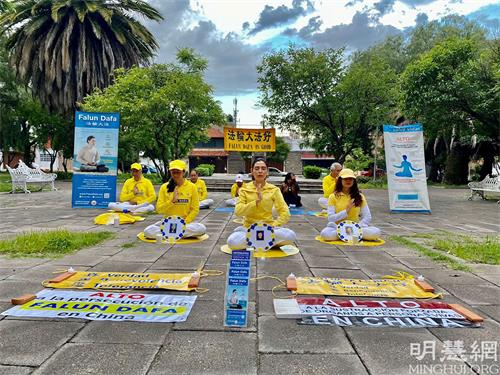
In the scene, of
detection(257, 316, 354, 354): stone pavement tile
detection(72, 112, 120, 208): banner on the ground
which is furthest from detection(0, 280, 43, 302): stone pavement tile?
detection(72, 112, 120, 208): banner on the ground

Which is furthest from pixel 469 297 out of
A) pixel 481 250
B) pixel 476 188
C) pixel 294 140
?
pixel 294 140

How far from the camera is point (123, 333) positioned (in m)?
2.86

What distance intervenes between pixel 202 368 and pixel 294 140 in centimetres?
5027

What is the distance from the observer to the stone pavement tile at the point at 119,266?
465 cm

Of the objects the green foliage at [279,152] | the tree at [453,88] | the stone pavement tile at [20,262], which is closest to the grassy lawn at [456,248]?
the stone pavement tile at [20,262]

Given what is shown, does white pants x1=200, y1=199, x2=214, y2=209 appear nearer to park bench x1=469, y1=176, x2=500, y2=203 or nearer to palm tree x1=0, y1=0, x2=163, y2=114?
park bench x1=469, y1=176, x2=500, y2=203

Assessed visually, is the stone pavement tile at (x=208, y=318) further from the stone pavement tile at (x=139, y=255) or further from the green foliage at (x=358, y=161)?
the green foliage at (x=358, y=161)

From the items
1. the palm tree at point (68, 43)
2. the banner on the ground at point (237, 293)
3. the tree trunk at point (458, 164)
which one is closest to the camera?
the banner on the ground at point (237, 293)

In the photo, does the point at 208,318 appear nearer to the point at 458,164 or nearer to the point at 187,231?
the point at 187,231

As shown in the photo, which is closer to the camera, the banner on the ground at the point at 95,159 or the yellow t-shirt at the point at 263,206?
the yellow t-shirt at the point at 263,206

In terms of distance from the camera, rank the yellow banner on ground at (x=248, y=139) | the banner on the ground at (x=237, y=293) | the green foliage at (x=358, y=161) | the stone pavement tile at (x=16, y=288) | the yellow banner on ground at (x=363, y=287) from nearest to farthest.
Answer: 1. the banner on the ground at (x=237, y=293)
2. the stone pavement tile at (x=16, y=288)
3. the yellow banner on ground at (x=363, y=287)
4. the yellow banner on ground at (x=248, y=139)
5. the green foliage at (x=358, y=161)

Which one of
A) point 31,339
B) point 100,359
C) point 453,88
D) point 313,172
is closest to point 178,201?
point 31,339

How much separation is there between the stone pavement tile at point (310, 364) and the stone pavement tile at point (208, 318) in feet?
1.58

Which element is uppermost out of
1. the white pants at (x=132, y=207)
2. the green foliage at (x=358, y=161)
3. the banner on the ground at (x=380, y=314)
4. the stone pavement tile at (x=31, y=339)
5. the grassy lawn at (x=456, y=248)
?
the green foliage at (x=358, y=161)
